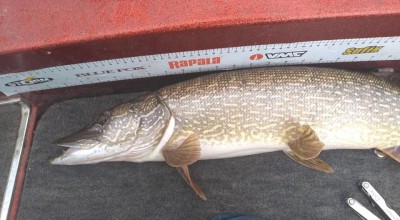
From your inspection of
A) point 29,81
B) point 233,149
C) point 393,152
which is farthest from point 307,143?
point 29,81

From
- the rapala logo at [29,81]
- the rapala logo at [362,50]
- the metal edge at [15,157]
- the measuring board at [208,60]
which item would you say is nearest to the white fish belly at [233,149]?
the measuring board at [208,60]

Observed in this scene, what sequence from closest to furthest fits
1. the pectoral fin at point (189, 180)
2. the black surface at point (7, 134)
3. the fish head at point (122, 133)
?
1. the fish head at point (122, 133)
2. the pectoral fin at point (189, 180)
3. the black surface at point (7, 134)

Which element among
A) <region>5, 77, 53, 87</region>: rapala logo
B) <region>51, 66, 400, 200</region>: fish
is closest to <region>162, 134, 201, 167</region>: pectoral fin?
<region>51, 66, 400, 200</region>: fish

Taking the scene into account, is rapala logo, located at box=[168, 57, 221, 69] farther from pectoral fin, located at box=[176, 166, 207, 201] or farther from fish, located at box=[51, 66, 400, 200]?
pectoral fin, located at box=[176, 166, 207, 201]

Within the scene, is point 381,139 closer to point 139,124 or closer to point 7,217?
point 139,124

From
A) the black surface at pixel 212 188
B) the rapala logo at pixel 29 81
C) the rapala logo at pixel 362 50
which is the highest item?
the rapala logo at pixel 29 81

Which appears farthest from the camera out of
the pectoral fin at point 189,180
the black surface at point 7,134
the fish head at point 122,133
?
the black surface at point 7,134

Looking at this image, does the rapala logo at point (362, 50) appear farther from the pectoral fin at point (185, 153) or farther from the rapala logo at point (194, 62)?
the pectoral fin at point (185, 153)
